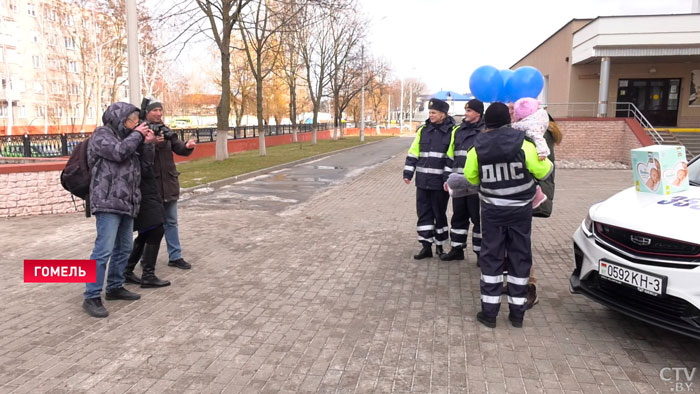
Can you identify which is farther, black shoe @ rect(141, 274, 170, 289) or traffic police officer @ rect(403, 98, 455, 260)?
traffic police officer @ rect(403, 98, 455, 260)

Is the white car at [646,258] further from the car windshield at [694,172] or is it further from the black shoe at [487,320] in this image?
the black shoe at [487,320]

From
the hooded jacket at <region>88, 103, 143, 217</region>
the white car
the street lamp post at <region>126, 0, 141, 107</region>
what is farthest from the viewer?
the street lamp post at <region>126, 0, 141, 107</region>

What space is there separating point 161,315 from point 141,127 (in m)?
1.71

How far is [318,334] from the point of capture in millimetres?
4008

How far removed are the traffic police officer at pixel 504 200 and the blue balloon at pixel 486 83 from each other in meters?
1.08

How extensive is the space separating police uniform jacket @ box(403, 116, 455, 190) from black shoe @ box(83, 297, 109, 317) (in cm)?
369

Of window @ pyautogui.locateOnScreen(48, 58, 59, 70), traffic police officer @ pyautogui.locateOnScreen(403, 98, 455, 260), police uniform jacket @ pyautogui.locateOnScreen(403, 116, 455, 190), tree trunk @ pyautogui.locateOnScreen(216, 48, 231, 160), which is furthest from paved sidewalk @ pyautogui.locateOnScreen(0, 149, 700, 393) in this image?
window @ pyautogui.locateOnScreen(48, 58, 59, 70)

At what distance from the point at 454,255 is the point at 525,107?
247 centimetres

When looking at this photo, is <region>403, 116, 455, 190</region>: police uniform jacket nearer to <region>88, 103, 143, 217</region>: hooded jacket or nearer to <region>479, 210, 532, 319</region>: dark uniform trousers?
<region>479, 210, 532, 319</region>: dark uniform trousers

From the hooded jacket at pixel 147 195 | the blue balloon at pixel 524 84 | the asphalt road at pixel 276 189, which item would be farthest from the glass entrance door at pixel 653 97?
the hooded jacket at pixel 147 195

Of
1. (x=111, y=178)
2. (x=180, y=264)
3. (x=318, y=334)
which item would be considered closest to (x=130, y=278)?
(x=180, y=264)

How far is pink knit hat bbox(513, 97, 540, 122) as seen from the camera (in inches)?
166

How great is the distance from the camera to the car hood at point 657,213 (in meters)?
3.37

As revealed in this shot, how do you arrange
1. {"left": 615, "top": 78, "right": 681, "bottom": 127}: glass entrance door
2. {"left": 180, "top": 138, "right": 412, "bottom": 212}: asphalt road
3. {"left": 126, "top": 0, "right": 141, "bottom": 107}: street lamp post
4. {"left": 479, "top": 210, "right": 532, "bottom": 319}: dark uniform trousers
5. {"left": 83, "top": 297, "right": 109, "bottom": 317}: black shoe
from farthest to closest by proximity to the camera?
{"left": 615, "top": 78, "right": 681, "bottom": 127}: glass entrance door → {"left": 180, "top": 138, "right": 412, "bottom": 212}: asphalt road → {"left": 126, "top": 0, "right": 141, "bottom": 107}: street lamp post → {"left": 83, "top": 297, "right": 109, "bottom": 317}: black shoe → {"left": 479, "top": 210, "right": 532, "bottom": 319}: dark uniform trousers
